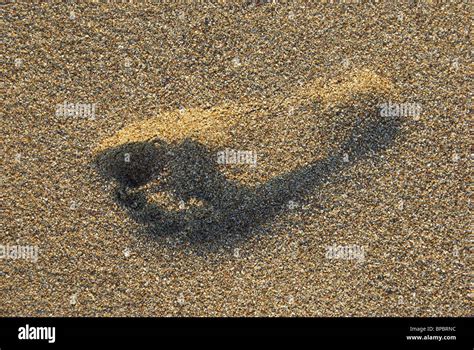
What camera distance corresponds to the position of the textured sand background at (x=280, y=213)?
3.12m

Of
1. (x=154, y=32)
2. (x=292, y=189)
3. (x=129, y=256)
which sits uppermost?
(x=154, y=32)

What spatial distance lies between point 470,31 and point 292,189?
1.53 meters

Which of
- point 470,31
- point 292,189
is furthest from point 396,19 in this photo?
point 292,189

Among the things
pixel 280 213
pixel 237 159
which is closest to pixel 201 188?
pixel 237 159

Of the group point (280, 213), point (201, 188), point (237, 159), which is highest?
point (237, 159)

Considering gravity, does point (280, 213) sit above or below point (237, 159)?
below

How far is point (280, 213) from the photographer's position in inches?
122

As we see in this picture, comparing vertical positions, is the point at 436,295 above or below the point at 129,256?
below

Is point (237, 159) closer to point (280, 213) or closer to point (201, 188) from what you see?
point (201, 188)

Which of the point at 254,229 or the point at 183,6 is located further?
the point at 183,6

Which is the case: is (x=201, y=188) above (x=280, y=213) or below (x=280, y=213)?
above

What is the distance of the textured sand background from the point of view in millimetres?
3119

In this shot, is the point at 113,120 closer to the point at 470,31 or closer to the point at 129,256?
the point at 129,256

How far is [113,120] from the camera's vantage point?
322 cm
